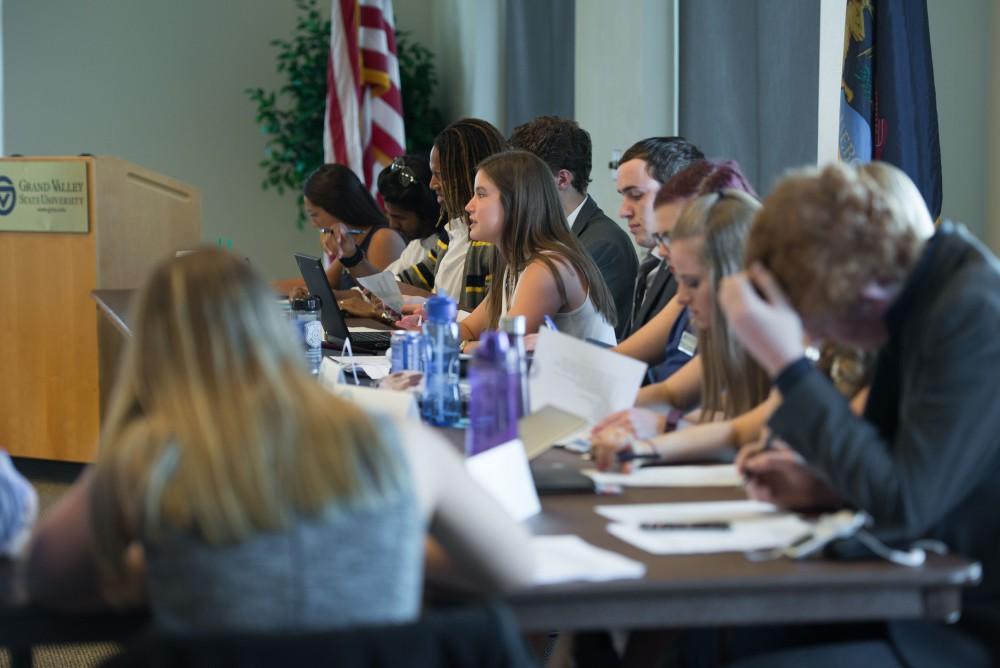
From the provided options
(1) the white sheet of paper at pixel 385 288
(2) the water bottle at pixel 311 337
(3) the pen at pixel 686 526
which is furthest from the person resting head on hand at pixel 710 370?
(1) the white sheet of paper at pixel 385 288

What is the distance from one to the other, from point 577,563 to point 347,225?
4209 mm

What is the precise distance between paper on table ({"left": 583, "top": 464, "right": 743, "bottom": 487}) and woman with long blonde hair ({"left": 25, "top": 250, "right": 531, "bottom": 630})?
0.72 m

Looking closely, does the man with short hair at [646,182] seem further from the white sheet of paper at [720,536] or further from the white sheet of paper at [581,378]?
the white sheet of paper at [720,536]

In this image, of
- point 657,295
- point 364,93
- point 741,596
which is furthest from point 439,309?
point 364,93

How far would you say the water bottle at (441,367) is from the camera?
2.54 metres

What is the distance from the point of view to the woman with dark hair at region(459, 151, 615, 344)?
3.50 m

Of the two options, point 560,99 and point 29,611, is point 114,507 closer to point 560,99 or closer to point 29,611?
point 29,611

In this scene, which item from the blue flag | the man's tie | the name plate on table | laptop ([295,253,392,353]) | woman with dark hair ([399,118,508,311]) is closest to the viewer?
the blue flag

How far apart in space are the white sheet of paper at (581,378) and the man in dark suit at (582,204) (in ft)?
5.76

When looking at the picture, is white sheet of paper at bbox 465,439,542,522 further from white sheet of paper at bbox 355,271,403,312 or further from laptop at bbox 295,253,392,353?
white sheet of paper at bbox 355,271,403,312

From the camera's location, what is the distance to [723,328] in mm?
2158

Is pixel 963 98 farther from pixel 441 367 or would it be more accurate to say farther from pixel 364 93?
pixel 364 93

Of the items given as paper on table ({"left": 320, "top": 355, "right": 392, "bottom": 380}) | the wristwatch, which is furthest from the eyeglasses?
paper on table ({"left": 320, "top": 355, "right": 392, "bottom": 380})

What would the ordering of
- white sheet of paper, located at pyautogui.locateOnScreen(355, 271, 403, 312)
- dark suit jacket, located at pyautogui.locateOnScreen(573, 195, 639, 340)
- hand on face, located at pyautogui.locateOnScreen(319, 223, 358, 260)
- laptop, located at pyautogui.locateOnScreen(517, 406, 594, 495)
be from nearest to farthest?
1. laptop, located at pyautogui.locateOnScreen(517, 406, 594, 495)
2. dark suit jacket, located at pyautogui.locateOnScreen(573, 195, 639, 340)
3. white sheet of paper, located at pyautogui.locateOnScreen(355, 271, 403, 312)
4. hand on face, located at pyautogui.locateOnScreen(319, 223, 358, 260)
